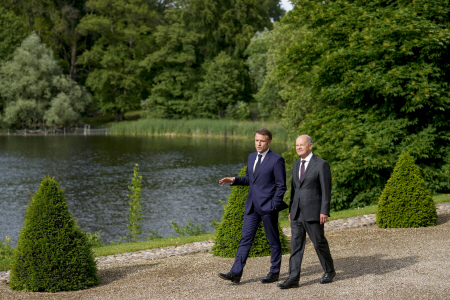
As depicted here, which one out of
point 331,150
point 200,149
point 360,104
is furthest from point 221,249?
point 200,149

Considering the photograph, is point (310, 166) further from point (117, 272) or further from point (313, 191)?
point (117, 272)

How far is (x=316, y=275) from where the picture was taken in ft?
23.7

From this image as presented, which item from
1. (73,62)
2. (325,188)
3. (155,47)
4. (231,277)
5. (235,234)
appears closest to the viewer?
(325,188)

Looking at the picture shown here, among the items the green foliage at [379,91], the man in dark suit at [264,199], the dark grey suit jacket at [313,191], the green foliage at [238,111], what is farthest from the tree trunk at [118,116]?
the dark grey suit jacket at [313,191]

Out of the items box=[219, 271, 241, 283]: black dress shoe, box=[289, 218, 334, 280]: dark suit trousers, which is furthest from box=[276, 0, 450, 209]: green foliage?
box=[219, 271, 241, 283]: black dress shoe

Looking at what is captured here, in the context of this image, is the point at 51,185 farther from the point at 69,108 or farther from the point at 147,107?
the point at 147,107

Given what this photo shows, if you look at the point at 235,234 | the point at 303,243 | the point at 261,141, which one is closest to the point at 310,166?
the point at 261,141

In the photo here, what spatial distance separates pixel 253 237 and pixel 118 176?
78.5ft

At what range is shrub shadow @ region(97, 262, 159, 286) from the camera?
794 cm

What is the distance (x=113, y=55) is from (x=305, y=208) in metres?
64.3

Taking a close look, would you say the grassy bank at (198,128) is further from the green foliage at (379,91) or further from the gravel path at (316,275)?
the gravel path at (316,275)

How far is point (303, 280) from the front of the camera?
7.00 metres

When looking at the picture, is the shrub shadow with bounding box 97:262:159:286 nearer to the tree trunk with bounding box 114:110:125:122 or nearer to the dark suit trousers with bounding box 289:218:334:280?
the dark suit trousers with bounding box 289:218:334:280

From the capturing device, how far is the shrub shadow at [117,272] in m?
7.94
